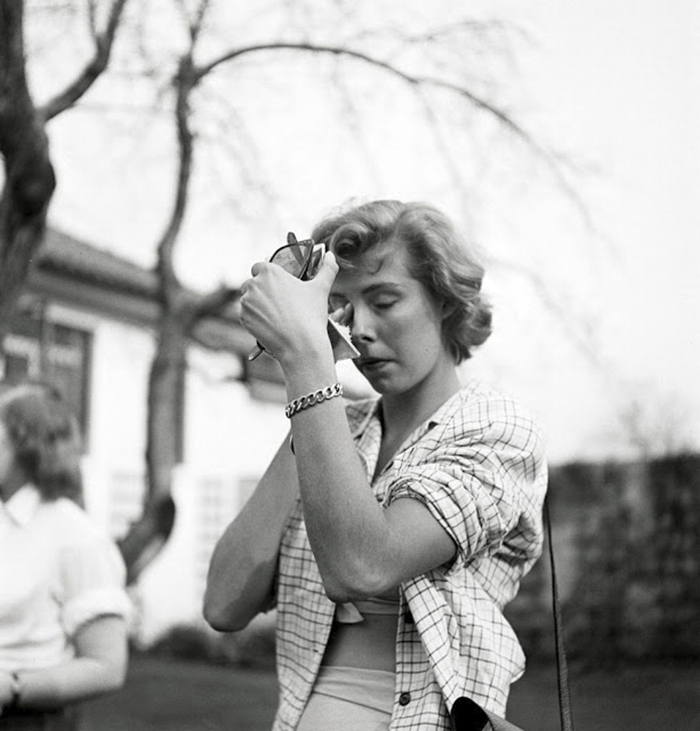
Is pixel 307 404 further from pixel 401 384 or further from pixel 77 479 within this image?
pixel 77 479

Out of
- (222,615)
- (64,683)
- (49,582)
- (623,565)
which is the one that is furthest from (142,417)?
(222,615)

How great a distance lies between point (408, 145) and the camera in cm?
510

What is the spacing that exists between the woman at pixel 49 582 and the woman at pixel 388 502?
0.71 m

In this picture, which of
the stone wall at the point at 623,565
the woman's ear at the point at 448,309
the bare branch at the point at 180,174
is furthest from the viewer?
the stone wall at the point at 623,565

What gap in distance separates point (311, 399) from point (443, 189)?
406 centimetres

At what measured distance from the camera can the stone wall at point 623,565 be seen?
21.4 feet

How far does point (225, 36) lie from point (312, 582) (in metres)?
4.03

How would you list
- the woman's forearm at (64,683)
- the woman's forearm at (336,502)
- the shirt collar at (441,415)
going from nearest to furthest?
the woman's forearm at (336,502)
the shirt collar at (441,415)
the woman's forearm at (64,683)

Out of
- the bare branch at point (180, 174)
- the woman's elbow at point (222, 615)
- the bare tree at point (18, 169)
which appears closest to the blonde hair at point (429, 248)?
the woman's elbow at point (222, 615)

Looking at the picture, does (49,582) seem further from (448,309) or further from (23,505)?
(448,309)

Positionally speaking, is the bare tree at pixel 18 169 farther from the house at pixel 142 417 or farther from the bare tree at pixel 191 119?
the house at pixel 142 417

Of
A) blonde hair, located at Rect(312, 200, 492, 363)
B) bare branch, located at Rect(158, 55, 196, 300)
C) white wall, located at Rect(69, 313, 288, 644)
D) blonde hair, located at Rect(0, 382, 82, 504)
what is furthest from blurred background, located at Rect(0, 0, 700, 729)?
blonde hair, located at Rect(312, 200, 492, 363)

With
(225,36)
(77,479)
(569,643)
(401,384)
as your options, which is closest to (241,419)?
(569,643)

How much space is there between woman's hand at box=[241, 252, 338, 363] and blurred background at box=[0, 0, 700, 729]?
2.77 m
